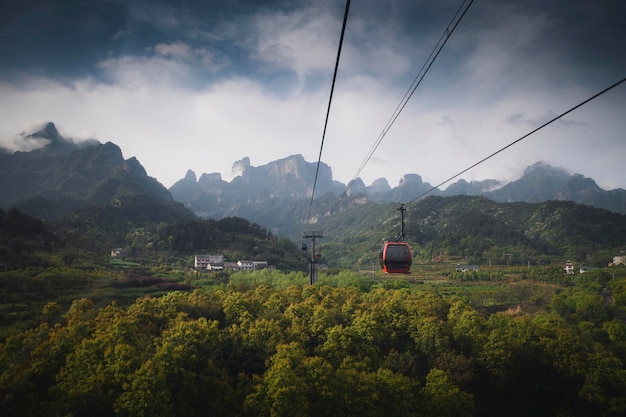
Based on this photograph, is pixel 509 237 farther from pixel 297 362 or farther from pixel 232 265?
pixel 297 362

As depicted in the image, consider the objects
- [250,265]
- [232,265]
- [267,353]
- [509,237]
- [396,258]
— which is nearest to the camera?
[396,258]

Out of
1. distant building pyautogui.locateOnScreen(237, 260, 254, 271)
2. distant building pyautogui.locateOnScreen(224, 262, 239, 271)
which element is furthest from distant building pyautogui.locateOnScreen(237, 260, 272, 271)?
distant building pyautogui.locateOnScreen(224, 262, 239, 271)

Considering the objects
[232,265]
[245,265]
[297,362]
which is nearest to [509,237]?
[245,265]

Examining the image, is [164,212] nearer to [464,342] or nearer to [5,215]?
[5,215]

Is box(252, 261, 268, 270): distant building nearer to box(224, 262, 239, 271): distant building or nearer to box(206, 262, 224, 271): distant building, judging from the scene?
box(224, 262, 239, 271): distant building

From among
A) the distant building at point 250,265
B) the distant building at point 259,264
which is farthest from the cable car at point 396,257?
the distant building at point 259,264
